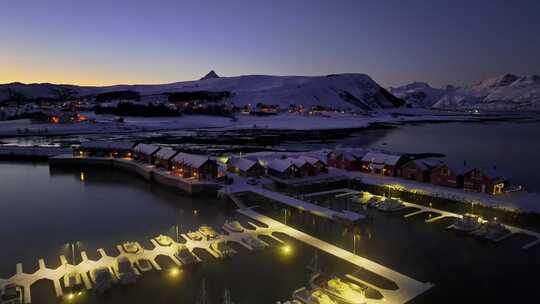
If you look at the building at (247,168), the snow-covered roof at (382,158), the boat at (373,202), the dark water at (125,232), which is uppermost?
the snow-covered roof at (382,158)

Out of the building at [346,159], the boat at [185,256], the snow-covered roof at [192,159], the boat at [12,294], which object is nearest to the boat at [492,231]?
the boat at [185,256]

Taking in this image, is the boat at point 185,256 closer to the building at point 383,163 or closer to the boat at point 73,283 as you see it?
the boat at point 73,283

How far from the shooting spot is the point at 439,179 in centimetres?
3634

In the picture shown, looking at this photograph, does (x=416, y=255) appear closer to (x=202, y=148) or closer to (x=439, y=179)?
(x=439, y=179)

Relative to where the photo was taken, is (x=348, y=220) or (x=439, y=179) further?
(x=439, y=179)

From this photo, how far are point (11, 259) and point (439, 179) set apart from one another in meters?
34.0

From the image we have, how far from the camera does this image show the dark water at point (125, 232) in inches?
676

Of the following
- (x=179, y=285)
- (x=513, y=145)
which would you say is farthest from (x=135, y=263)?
(x=513, y=145)

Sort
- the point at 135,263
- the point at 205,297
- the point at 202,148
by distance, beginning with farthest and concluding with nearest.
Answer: the point at 202,148 < the point at 135,263 < the point at 205,297

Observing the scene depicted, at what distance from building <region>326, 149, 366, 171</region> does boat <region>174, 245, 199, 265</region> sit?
87.7 ft

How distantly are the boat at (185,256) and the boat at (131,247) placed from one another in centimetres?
233

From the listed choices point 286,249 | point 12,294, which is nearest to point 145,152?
point 286,249

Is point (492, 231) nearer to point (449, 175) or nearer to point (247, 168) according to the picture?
point (449, 175)

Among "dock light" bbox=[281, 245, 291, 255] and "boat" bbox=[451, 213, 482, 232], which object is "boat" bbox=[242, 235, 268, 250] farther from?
"boat" bbox=[451, 213, 482, 232]
